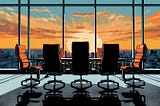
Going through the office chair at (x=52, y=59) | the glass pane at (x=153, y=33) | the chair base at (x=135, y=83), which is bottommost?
the chair base at (x=135, y=83)

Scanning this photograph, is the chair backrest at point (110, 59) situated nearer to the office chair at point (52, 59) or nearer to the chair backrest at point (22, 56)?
the office chair at point (52, 59)

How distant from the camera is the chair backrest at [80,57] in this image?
Answer: 6.14 meters

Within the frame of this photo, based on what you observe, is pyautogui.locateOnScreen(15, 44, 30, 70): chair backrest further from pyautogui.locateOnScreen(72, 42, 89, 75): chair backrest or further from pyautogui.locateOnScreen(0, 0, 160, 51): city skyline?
pyautogui.locateOnScreen(0, 0, 160, 51): city skyline

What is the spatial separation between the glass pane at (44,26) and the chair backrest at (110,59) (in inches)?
192

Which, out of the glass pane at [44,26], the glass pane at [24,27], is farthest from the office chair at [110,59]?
the glass pane at [24,27]

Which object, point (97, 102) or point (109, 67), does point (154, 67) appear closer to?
point (109, 67)

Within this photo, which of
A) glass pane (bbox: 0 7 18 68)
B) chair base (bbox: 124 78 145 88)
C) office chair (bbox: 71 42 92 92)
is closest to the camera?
office chair (bbox: 71 42 92 92)

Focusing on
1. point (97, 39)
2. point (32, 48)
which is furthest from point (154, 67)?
point (32, 48)

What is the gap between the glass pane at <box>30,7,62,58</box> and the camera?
10914 mm

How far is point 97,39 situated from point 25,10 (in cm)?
295

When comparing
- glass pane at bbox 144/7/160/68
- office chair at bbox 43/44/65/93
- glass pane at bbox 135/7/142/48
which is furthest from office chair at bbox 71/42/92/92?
glass pane at bbox 135/7/142/48

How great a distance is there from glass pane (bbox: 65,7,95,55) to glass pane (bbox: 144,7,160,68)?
2.09 metres

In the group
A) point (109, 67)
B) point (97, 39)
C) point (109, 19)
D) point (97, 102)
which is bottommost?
point (97, 102)

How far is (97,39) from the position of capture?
10938 millimetres
